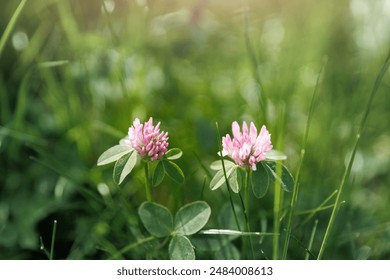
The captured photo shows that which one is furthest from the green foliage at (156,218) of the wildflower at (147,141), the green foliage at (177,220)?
the wildflower at (147,141)

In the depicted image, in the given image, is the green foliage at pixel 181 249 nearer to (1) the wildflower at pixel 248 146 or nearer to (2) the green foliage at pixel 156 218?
(2) the green foliage at pixel 156 218

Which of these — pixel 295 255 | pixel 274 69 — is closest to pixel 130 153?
pixel 295 255

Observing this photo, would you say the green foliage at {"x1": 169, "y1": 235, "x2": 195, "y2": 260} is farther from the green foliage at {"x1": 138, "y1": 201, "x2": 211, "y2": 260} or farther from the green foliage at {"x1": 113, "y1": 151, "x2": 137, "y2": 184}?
the green foliage at {"x1": 113, "y1": 151, "x2": 137, "y2": 184}

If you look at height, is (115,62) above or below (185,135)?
above

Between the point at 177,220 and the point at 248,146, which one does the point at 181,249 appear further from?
the point at 248,146

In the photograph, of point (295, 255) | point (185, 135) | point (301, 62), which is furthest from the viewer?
point (301, 62)

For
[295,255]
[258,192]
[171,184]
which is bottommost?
[295,255]

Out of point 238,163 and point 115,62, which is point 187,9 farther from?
point 238,163

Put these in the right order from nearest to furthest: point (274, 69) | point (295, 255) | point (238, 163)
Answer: point (238, 163) < point (295, 255) < point (274, 69)
